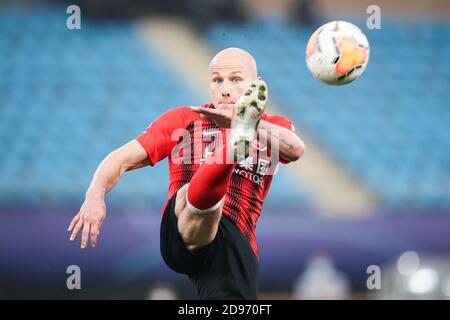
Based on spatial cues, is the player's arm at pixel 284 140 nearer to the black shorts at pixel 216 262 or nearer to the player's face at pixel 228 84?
the player's face at pixel 228 84

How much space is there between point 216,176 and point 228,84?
94 cm

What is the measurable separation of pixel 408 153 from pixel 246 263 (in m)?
6.52

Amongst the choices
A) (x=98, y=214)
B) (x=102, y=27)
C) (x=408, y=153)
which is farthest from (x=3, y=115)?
(x=98, y=214)

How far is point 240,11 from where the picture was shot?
1052 centimetres

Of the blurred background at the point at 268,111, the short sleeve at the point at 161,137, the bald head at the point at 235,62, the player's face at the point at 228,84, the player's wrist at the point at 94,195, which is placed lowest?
the player's wrist at the point at 94,195

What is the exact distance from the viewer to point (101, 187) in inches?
161

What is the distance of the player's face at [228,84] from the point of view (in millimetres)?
4445

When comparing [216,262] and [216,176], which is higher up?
[216,176]

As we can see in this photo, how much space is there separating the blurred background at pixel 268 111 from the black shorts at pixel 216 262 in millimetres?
3831

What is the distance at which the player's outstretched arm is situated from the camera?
12.7 feet

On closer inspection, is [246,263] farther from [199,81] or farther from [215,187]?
[199,81]
